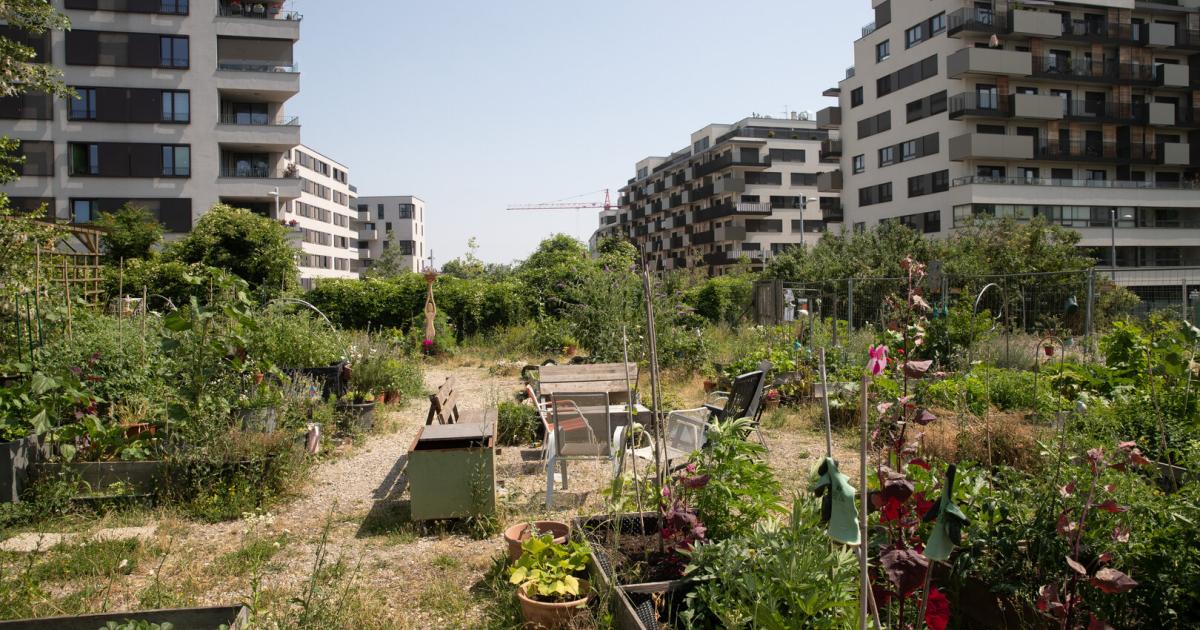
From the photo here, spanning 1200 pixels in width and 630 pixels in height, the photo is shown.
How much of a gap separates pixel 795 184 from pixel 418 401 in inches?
2293

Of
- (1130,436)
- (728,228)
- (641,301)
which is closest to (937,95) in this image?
(728,228)

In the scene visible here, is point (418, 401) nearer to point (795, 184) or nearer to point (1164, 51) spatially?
point (1164, 51)

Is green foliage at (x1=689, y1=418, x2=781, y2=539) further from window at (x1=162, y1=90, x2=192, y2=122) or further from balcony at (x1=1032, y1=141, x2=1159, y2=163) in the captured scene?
balcony at (x1=1032, y1=141, x2=1159, y2=163)

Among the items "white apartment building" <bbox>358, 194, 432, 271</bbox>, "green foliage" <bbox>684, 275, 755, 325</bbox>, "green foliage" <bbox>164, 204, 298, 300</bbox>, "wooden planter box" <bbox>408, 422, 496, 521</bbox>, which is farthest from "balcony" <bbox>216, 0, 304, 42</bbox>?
"white apartment building" <bbox>358, 194, 432, 271</bbox>

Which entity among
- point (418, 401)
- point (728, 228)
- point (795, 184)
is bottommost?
point (418, 401)

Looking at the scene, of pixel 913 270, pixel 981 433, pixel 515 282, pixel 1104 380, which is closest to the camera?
pixel 913 270

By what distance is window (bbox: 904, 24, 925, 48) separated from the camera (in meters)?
38.1

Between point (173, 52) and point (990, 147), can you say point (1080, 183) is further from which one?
point (173, 52)

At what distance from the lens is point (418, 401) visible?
36.7 feet

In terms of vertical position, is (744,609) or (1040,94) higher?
(1040,94)

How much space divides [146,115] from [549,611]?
117ft

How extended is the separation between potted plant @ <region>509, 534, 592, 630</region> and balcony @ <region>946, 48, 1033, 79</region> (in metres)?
37.4

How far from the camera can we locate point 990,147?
34.9 metres

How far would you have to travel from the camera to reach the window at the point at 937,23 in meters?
36.6
